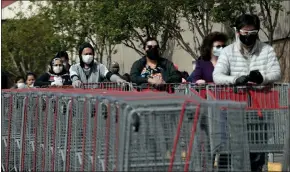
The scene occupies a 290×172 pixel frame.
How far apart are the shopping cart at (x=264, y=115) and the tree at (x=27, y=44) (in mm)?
29076

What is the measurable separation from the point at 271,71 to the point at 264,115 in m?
0.75

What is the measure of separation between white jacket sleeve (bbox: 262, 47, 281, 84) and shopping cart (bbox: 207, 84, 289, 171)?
0.32ft

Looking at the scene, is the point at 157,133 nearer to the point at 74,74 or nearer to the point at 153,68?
the point at 153,68

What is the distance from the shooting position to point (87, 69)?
14.1 metres

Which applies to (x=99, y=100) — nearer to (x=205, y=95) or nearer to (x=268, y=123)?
(x=268, y=123)

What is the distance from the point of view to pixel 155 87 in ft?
39.7

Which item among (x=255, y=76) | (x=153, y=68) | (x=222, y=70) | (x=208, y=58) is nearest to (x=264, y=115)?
(x=255, y=76)

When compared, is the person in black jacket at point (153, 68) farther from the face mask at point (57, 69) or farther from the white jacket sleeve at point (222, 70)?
the face mask at point (57, 69)

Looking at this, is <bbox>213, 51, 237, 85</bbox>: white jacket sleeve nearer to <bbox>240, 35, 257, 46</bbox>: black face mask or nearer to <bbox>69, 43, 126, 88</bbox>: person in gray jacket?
<bbox>240, 35, 257, 46</bbox>: black face mask

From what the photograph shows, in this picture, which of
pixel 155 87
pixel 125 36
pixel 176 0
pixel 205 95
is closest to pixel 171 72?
pixel 155 87

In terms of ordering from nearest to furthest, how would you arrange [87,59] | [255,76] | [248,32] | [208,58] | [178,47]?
[255,76]
[248,32]
[208,58]
[87,59]
[178,47]

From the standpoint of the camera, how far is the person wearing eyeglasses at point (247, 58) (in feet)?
32.0

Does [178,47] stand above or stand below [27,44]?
below

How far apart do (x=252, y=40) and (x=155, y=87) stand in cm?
254
